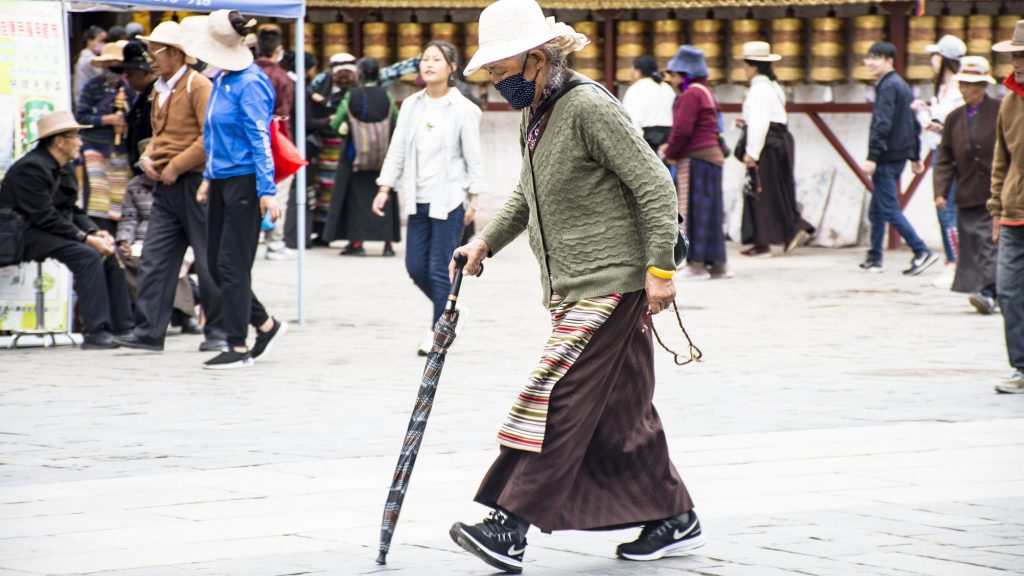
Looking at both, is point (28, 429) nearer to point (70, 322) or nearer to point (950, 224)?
point (70, 322)

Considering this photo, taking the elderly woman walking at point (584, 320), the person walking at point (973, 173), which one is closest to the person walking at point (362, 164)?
the person walking at point (973, 173)

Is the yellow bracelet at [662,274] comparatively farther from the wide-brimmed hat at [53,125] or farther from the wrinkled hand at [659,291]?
the wide-brimmed hat at [53,125]

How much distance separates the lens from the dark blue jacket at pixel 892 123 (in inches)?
592

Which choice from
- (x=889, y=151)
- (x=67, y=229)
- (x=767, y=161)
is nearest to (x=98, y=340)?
(x=67, y=229)

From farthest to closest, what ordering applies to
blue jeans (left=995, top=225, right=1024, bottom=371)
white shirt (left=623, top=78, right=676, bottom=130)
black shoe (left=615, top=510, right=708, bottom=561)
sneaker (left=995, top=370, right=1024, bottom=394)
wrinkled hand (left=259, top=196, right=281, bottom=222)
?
white shirt (left=623, top=78, right=676, bottom=130)
wrinkled hand (left=259, top=196, right=281, bottom=222)
blue jeans (left=995, top=225, right=1024, bottom=371)
sneaker (left=995, top=370, right=1024, bottom=394)
black shoe (left=615, top=510, right=708, bottom=561)

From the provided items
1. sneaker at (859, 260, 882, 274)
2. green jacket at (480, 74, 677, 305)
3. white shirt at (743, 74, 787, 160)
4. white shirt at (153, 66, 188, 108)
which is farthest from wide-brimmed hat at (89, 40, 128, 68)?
sneaker at (859, 260, 882, 274)

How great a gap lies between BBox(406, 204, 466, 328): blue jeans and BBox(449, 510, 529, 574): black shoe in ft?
16.9

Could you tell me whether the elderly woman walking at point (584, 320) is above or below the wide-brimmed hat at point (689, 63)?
below

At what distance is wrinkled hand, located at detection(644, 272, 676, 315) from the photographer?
4871 millimetres

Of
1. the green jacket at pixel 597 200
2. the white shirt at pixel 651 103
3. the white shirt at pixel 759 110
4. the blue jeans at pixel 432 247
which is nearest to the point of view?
the green jacket at pixel 597 200

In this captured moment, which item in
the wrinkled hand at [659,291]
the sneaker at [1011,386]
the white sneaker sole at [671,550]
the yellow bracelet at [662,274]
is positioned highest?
the yellow bracelet at [662,274]

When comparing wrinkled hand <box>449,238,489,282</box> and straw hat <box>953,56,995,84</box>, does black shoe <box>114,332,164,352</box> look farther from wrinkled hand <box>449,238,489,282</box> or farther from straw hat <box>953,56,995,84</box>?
straw hat <box>953,56,995,84</box>

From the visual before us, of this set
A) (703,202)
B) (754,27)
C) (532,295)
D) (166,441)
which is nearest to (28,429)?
(166,441)

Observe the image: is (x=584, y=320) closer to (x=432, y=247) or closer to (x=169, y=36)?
(x=432, y=247)
